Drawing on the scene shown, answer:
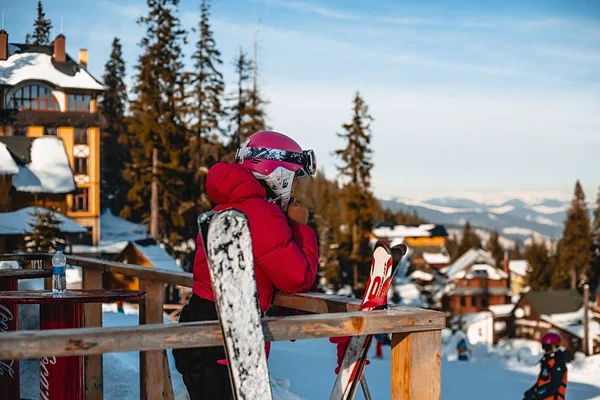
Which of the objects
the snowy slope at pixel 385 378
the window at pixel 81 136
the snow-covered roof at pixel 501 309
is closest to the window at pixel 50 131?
the window at pixel 81 136

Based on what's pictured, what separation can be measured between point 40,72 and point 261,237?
31.8 m

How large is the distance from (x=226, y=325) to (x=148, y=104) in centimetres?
3739

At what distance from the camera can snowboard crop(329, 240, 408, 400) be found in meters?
3.07

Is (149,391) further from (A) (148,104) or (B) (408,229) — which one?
(B) (408,229)

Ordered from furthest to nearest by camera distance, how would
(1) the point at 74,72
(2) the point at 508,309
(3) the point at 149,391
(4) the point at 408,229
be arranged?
(4) the point at 408,229, (2) the point at 508,309, (1) the point at 74,72, (3) the point at 149,391

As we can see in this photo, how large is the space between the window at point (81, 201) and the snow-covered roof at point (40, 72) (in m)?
8.38

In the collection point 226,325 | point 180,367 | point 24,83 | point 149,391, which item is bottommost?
point 149,391

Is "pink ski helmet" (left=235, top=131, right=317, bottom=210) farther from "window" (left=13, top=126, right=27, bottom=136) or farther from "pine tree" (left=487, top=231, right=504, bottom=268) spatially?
"pine tree" (left=487, top=231, right=504, bottom=268)

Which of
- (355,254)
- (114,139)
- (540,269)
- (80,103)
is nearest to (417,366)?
(355,254)

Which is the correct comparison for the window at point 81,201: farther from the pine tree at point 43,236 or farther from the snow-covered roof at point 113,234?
the pine tree at point 43,236

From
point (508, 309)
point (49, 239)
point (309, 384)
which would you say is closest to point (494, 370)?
point (309, 384)

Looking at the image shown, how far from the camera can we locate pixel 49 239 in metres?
30.2

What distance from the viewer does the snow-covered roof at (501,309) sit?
75156mm

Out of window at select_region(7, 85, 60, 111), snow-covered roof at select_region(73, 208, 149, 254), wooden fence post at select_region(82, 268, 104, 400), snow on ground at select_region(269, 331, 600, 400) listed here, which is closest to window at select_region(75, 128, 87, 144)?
window at select_region(7, 85, 60, 111)
